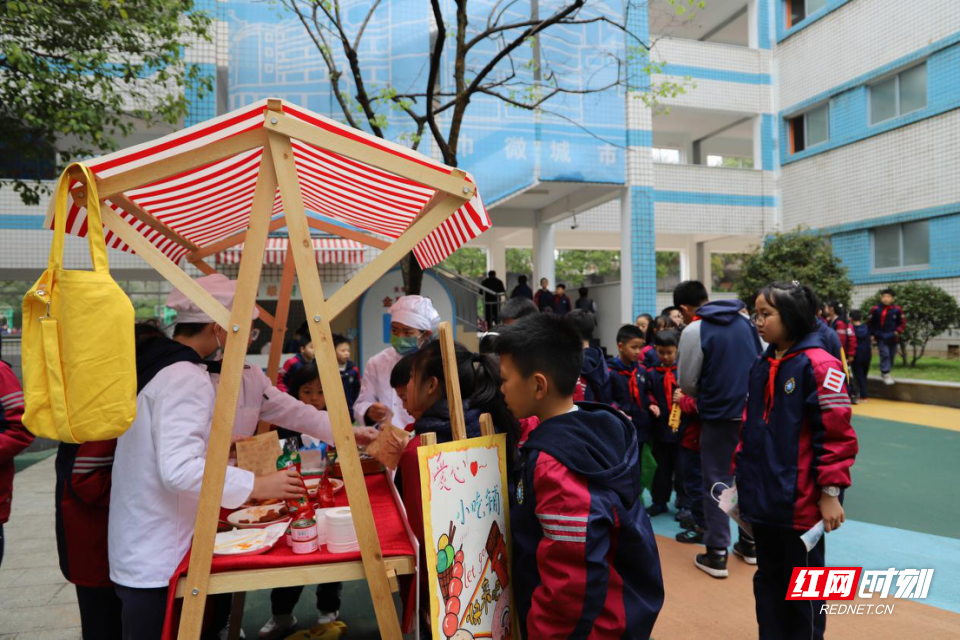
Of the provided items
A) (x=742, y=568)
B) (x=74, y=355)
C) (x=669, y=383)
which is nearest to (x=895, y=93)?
(x=669, y=383)

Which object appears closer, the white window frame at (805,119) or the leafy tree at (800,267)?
the leafy tree at (800,267)

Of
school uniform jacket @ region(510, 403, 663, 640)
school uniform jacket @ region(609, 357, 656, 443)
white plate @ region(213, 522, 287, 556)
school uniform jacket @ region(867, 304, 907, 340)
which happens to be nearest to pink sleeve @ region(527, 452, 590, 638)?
school uniform jacket @ region(510, 403, 663, 640)

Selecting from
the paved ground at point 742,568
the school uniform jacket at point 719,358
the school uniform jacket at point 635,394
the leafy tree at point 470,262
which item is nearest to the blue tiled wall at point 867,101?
the paved ground at point 742,568

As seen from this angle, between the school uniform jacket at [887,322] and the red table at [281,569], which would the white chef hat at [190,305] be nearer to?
the red table at [281,569]

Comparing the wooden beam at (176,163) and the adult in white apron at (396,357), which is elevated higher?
the wooden beam at (176,163)

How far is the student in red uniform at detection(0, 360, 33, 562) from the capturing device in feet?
9.16

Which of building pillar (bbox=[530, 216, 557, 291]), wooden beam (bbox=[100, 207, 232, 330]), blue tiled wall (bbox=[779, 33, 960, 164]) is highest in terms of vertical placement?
blue tiled wall (bbox=[779, 33, 960, 164])

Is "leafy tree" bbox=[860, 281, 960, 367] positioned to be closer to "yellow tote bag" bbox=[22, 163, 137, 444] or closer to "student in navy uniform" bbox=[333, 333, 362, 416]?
"student in navy uniform" bbox=[333, 333, 362, 416]

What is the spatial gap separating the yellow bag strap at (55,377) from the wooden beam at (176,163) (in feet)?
1.71

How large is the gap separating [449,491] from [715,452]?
2.91 meters

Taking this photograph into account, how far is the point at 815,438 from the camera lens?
8.95 ft

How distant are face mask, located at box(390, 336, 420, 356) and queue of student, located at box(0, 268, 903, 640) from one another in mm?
1171

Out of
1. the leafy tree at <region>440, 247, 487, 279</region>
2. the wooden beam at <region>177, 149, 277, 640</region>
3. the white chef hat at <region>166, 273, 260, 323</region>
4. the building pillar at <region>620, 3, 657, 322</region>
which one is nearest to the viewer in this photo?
the wooden beam at <region>177, 149, 277, 640</region>

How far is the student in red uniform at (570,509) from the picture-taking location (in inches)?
67.7
